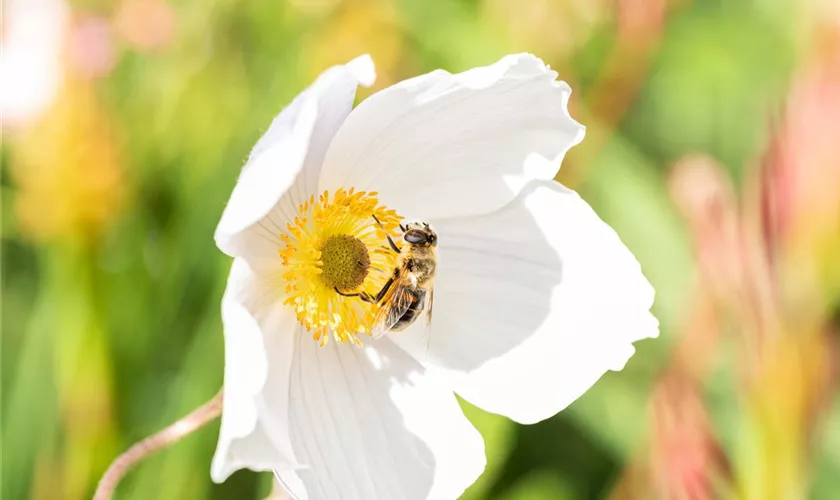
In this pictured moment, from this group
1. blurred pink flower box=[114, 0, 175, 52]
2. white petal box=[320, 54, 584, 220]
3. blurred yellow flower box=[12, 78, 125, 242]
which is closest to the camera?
white petal box=[320, 54, 584, 220]

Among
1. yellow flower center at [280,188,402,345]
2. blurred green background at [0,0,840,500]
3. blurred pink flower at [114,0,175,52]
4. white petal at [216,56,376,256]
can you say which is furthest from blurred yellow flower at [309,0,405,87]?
white petal at [216,56,376,256]

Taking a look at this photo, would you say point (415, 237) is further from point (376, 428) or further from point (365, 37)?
point (365, 37)

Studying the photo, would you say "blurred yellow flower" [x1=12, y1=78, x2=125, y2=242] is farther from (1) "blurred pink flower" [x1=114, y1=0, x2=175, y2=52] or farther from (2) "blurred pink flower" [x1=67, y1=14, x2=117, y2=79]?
(1) "blurred pink flower" [x1=114, y1=0, x2=175, y2=52]

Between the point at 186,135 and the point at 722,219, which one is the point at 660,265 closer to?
the point at 722,219

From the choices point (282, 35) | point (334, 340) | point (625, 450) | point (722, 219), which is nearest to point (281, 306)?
point (334, 340)

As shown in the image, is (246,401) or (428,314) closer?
(246,401)

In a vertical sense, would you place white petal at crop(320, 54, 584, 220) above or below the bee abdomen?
above

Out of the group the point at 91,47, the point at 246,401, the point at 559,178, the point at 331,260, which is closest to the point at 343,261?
the point at 331,260
